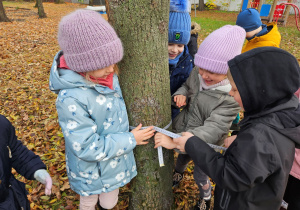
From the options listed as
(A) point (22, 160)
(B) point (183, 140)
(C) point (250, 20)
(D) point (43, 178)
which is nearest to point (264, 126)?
(B) point (183, 140)

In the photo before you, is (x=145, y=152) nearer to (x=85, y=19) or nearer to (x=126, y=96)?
(x=126, y=96)

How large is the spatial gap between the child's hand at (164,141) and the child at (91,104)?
0.25 feet

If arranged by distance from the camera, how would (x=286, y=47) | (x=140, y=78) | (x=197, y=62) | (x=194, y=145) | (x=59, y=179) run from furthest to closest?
(x=286, y=47) → (x=59, y=179) → (x=197, y=62) → (x=140, y=78) → (x=194, y=145)

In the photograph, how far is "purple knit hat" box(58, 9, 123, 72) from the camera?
1.46m

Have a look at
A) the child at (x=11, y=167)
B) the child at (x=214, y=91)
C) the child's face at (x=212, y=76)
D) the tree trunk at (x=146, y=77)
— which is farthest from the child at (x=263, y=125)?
the child at (x=11, y=167)

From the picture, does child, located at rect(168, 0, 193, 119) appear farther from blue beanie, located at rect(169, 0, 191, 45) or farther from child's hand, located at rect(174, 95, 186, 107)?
child's hand, located at rect(174, 95, 186, 107)

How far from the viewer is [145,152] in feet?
6.82

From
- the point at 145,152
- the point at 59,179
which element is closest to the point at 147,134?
the point at 145,152

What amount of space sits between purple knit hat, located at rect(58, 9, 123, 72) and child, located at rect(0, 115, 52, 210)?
2.48ft

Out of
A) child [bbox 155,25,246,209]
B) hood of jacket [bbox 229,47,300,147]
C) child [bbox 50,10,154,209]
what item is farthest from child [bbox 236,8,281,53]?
child [bbox 50,10,154,209]

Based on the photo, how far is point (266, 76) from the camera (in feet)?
4.24

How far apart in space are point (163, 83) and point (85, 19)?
0.83m

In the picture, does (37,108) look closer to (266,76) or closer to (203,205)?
(203,205)

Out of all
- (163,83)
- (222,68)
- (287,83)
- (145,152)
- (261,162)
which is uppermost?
(287,83)
